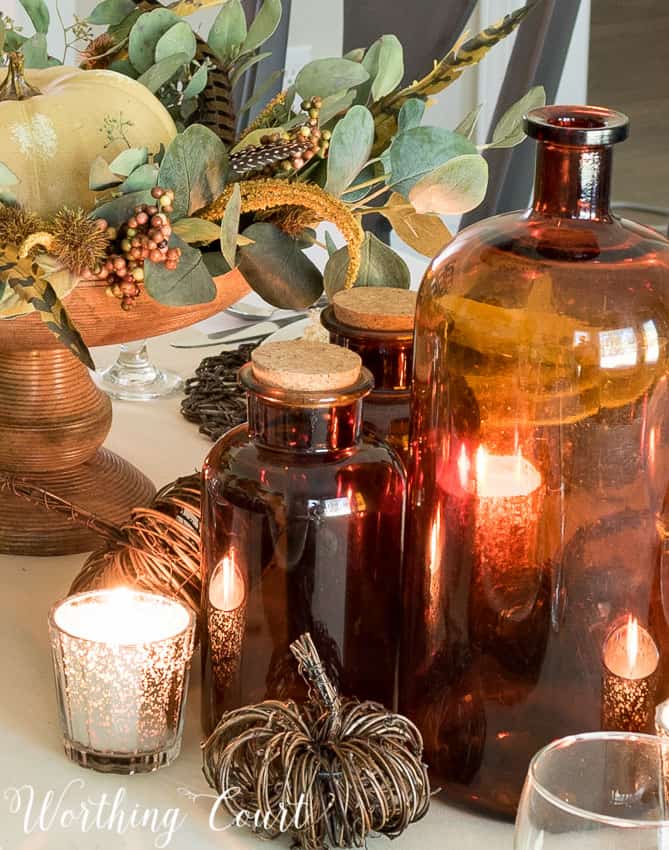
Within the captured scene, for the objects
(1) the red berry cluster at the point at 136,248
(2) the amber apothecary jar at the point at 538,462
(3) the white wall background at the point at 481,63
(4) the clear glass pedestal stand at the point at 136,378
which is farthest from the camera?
(3) the white wall background at the point at 481,63

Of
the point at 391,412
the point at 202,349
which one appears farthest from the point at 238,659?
the point at 202,349

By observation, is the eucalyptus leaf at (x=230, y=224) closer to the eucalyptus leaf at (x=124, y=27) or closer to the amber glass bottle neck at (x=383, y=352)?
the amber glass bottle neck at (x=383, y=352)

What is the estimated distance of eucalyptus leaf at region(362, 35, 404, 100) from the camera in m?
0.85

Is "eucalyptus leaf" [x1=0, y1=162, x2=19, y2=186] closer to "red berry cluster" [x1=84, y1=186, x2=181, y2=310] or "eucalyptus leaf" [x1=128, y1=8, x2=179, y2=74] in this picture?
"red berry cluster" [x1=84, y1=186, x2=181, y2=310]

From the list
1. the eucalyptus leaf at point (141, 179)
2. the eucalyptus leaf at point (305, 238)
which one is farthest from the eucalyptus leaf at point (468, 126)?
the eucalyptus leaf at point (141, 179)

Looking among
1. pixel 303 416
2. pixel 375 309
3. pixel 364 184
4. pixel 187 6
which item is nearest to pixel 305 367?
pixel 303 416

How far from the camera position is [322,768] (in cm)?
57

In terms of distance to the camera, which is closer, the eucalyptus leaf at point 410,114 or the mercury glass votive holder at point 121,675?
Answer: the mercury glass votive holder at point 121,675

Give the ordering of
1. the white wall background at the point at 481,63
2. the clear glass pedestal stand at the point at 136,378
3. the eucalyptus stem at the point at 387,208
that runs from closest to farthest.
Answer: the eucalyptus stem at the point at 387,208 → the clear glass pedestal stand at the point at 136,378 → the white wall background at the point at 481,63

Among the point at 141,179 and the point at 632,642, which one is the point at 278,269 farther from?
the point at 632,642

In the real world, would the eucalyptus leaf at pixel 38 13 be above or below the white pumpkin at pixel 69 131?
above

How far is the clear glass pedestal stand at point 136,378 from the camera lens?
118cm

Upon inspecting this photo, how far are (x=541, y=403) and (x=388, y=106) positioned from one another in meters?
0.37

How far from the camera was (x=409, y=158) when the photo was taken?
763 millimetres
